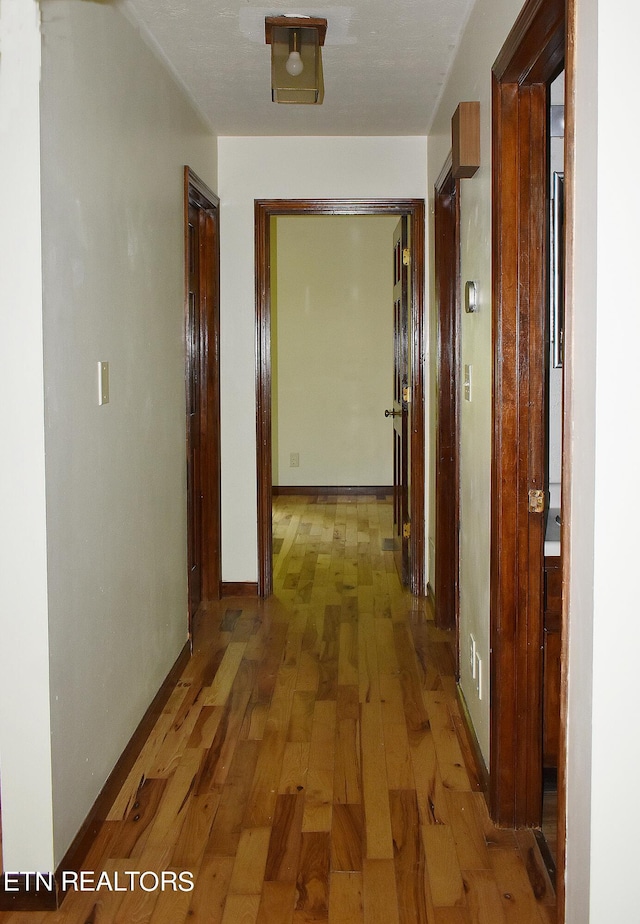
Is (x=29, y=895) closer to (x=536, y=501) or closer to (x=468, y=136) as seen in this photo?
(x=536, y=501)

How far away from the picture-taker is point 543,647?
244cm

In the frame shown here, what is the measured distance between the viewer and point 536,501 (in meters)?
2.38

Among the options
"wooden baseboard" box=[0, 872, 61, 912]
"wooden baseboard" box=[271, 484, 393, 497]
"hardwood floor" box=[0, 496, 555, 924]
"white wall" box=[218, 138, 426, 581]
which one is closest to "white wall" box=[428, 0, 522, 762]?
"hardwood floor" box=[0, 496, 555, 924]

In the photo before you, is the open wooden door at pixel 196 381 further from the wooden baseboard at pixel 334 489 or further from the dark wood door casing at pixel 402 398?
the wooden baseboard at pixel 334 489

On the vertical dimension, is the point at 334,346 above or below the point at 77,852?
above

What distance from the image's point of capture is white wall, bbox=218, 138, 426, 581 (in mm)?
4719

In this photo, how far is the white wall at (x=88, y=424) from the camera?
2.03m

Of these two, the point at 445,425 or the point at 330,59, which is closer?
the point at 330,59

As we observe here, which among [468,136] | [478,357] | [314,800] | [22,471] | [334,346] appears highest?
[468,136]

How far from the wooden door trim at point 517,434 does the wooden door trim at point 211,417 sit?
8.01ft

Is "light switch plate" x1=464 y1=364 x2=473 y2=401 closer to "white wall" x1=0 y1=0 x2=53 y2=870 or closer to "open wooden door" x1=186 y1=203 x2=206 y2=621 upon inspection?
"white wall" x1=0 y1=0 x2=53 y2=870

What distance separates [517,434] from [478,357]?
→ 499 mm

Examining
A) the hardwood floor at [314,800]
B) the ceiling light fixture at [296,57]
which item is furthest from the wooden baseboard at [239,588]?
the ceiling light fixture at [296,57]

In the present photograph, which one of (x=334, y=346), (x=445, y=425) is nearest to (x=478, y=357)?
(x=445, y=425)
